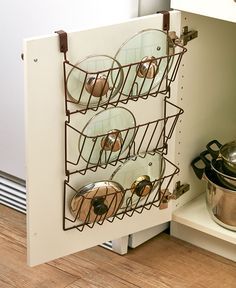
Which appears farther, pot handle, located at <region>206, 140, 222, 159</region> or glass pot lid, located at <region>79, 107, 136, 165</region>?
pot handle, located at <region>206, 140, 222, 159</region>

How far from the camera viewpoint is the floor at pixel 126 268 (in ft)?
6.06

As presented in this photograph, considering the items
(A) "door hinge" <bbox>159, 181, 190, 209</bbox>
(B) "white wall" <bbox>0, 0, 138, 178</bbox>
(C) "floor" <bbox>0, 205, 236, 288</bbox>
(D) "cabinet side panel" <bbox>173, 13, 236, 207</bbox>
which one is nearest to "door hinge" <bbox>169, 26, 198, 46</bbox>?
(D) "cabinet side panel" <bbox>173, 13, 236, 207</bbox>

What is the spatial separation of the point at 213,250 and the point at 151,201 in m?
0.26

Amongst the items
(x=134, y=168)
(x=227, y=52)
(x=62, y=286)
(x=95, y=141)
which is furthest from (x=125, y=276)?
(x=227, y=52)

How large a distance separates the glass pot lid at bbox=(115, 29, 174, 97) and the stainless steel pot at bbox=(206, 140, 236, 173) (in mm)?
304

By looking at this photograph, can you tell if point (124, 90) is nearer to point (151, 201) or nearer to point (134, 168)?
point (134, 168)

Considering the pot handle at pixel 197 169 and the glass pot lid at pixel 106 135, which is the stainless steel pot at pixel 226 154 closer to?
the pot handle at pixel 197 169

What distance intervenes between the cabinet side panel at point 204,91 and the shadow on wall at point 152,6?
5 centimetres

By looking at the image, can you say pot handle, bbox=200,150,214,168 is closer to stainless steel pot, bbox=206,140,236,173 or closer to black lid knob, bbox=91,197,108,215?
stainless steel pot, bbox=206,140,236,173

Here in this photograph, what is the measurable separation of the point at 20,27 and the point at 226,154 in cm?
63

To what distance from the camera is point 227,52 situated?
77.8 inches

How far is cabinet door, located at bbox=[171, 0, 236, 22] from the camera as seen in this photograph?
1.62 meters

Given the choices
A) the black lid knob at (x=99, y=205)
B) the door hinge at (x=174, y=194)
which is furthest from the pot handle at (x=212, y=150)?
the black lid knob at (x=99, y=205)

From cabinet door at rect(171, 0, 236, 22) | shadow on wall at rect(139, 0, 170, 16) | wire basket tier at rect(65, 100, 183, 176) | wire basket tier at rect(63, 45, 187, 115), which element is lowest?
wire basket tier at rect(65, 100, 183, 176)
